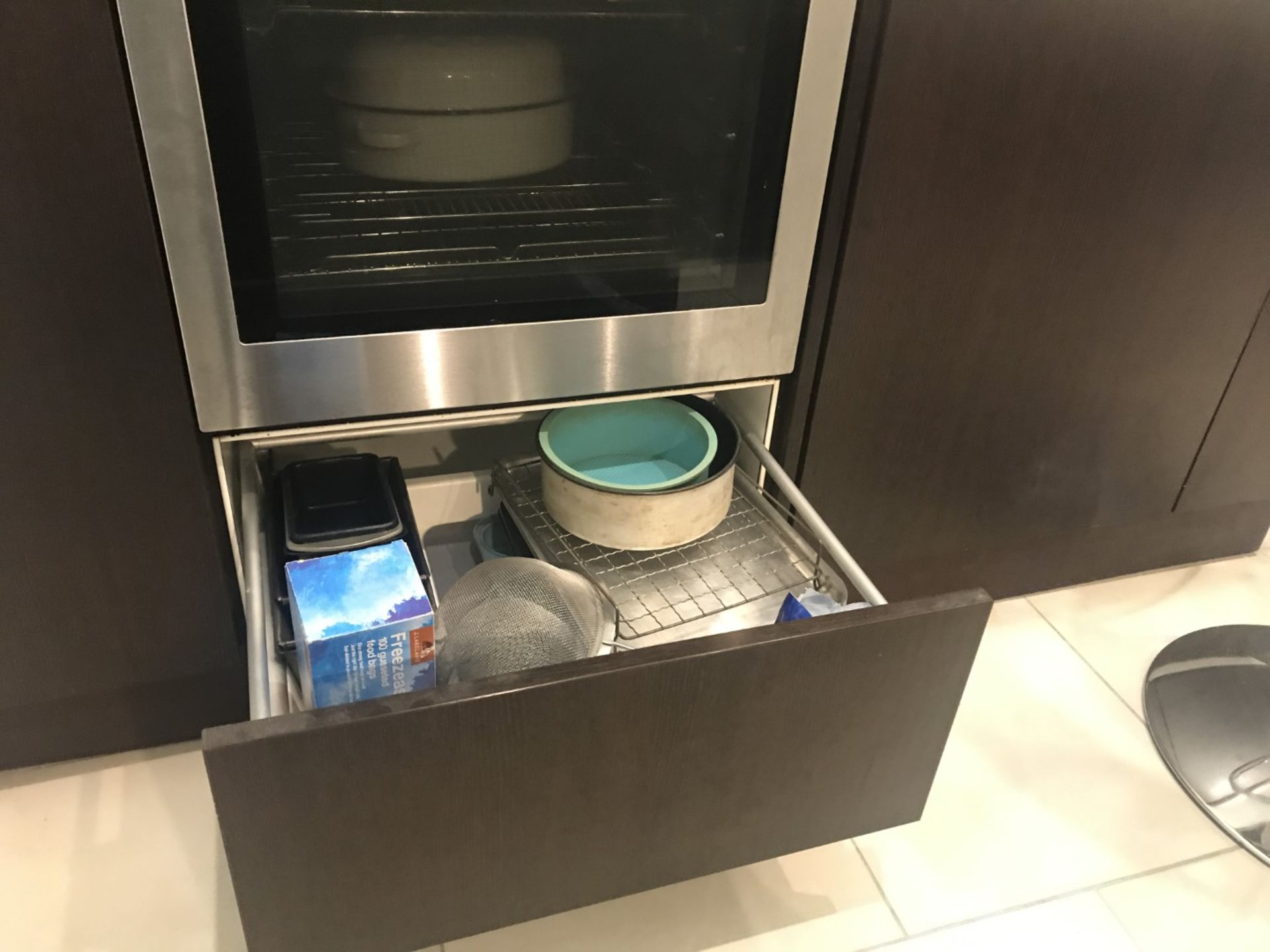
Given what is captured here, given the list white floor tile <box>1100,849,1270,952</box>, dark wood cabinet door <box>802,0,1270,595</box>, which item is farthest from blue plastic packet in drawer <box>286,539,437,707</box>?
white floor tile <box>1100,849,1270,952</box>

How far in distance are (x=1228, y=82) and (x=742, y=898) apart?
38.3 inches

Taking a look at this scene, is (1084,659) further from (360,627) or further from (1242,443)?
(360,627)

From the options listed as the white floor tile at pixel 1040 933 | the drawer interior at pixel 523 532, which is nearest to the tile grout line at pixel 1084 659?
the white floor tile at pixel 1040 933

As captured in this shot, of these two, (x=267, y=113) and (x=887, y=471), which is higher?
(x=267, y=113)

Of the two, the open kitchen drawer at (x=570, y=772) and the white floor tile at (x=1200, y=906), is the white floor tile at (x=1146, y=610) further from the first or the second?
the open kitchen drawer at (x=570, y=772)

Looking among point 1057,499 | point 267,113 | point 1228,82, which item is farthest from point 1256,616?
point 267,113

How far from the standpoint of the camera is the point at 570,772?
738mm

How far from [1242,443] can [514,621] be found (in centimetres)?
107

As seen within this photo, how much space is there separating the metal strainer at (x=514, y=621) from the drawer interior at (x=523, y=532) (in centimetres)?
3

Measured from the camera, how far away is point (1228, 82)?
3.34 feet

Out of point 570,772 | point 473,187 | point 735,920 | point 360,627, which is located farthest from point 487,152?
point 735,920

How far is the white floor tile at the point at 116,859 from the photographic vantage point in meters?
1.01

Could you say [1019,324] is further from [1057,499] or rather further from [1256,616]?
[1256,616]

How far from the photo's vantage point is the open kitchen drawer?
2.19 feet
